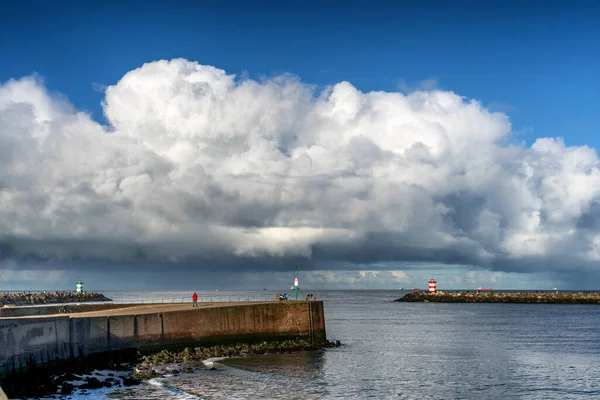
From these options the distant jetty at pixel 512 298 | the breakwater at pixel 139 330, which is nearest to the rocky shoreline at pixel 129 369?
the breakwater at pixel 139 330

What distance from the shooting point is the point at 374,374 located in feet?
116

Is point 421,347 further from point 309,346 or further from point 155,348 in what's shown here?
point 155,348

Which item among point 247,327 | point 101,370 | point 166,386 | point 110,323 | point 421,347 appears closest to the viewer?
point 166,386

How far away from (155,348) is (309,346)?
1072 centimetres

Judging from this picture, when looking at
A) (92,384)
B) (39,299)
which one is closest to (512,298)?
(39,299)

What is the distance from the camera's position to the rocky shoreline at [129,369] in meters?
26.8

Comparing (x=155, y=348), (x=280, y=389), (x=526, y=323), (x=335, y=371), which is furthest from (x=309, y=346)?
(x=526, y=323)

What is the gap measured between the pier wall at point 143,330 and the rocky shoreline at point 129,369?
1.99ft

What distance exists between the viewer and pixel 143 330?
3712cm

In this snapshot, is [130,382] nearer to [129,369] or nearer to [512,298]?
[129,369]

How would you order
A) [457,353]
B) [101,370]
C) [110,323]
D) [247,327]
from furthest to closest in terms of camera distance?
1. [457,353]
2. [247,327]
3. [110,323]
4. [101,370]

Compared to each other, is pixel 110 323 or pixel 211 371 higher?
pixel 110 323

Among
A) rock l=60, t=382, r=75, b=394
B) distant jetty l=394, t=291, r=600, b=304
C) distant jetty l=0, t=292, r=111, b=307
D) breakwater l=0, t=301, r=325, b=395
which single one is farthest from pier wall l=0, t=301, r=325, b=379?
distant jetty l=394, t=291, r=600, b=304

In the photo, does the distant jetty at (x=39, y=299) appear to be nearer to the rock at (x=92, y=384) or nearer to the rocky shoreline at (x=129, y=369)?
the rocky shoreline at (x=129, y=369)
